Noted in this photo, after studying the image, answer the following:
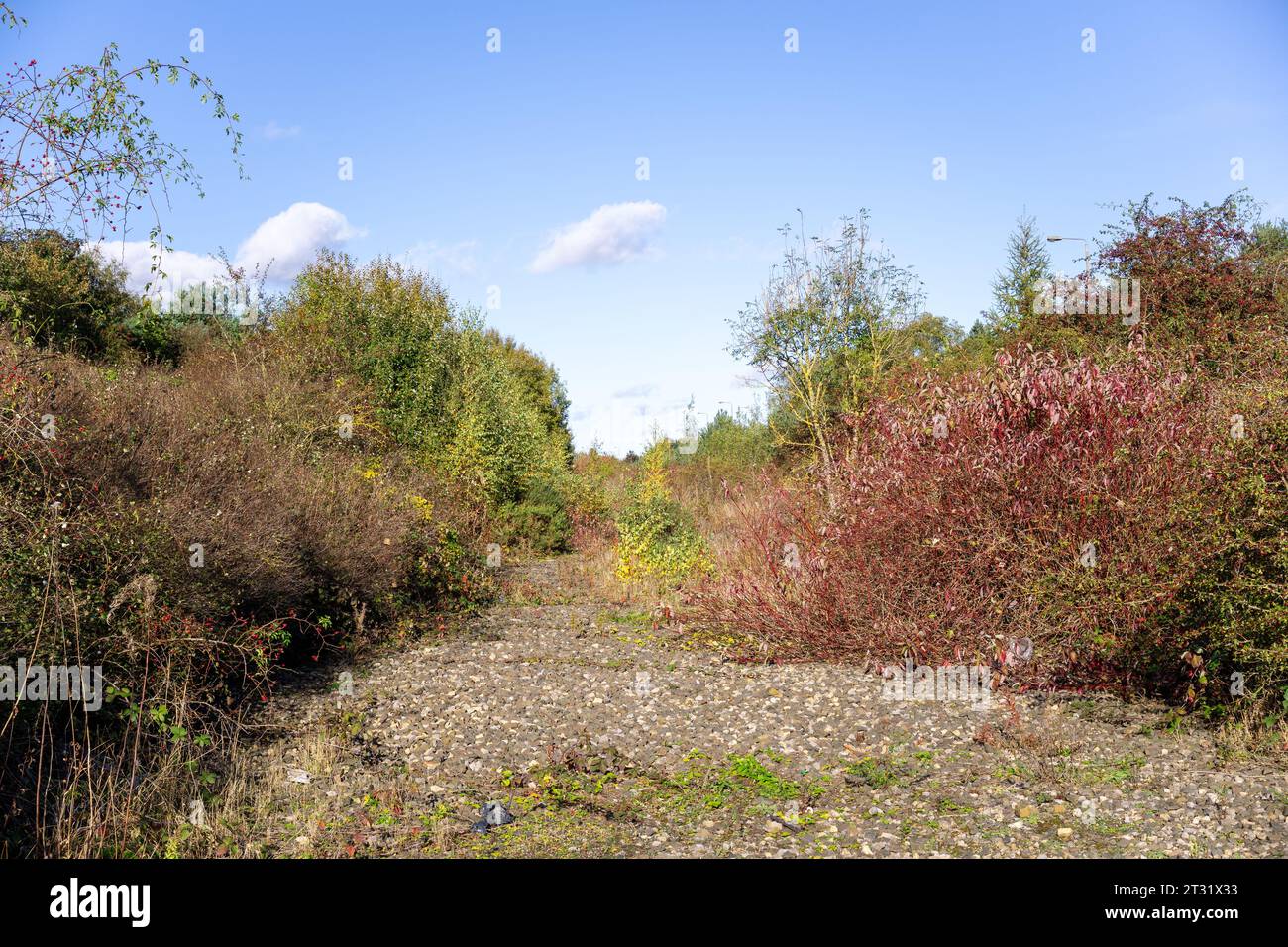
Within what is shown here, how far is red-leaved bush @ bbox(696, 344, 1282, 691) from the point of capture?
690 centimetres

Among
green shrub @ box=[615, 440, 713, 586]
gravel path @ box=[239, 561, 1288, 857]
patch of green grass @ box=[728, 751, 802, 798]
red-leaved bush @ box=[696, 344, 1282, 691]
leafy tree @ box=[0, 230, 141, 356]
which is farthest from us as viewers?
leafy tree @ box=[0, 230, 141, 356]

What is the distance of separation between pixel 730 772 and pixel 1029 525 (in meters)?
3.55

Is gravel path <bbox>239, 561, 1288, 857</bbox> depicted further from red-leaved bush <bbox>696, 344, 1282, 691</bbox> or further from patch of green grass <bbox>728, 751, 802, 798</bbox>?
red-leaved bush <bbox>696, 344, 1282, 691</bbox>

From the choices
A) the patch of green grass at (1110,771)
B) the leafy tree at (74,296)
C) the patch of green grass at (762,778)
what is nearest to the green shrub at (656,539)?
the patch of green grass at (762,778)

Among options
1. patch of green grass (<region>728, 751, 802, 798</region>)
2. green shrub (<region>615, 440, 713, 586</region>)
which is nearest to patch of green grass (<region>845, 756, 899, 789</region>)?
patch of green grass (<region>728, 751, 802, 798</region>)

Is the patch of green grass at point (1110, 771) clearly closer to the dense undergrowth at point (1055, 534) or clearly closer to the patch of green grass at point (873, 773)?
the dense undergrowth at point (1055, 534)

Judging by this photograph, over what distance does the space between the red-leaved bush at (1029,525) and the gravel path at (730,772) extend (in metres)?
0.55

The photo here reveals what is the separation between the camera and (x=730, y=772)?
20.8 ft

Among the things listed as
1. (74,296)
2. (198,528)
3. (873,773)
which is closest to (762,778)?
(873,773)

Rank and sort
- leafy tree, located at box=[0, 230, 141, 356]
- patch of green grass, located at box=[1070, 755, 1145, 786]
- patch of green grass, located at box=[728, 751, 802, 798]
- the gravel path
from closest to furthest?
the gravel path → patch of green grass, located at box=[1070, 755, 1145, 786] → patch of green grass, located at box=[728, 751, 802, 798] → leafy tree, located at box=[0, 230, 141, 356]

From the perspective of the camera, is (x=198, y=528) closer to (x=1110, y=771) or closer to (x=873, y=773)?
(x=873, y=773)

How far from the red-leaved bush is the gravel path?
1.82 feet

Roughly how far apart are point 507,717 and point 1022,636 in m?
4.53
